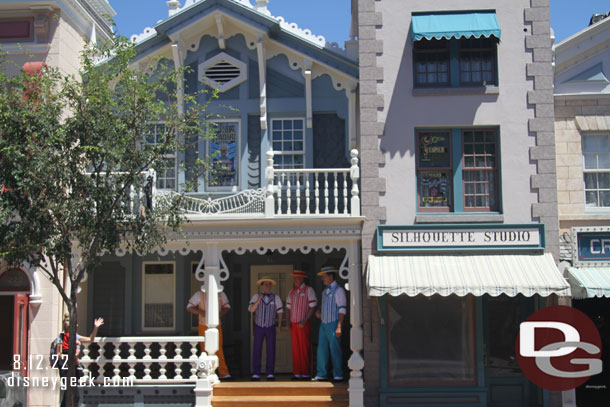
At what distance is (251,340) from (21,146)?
22.7ft

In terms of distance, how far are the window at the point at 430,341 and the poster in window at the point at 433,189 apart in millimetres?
1748

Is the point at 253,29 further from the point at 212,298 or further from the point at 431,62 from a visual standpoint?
the point at 212,298

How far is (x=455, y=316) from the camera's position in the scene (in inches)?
530

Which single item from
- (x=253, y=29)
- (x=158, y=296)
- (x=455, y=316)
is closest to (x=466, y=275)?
(x=455, y=316)

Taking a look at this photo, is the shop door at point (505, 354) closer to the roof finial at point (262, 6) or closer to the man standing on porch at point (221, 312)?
the man standing on porch at point (221, 312)

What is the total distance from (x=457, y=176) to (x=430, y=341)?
3092 mm

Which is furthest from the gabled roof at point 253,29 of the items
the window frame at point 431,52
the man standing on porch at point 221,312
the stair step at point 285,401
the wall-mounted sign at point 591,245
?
the stair step at point 285,401

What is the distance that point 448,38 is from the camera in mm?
13391

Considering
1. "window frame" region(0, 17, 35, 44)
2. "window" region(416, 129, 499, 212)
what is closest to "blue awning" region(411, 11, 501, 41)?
"window" region(416, 129, 499, 212)

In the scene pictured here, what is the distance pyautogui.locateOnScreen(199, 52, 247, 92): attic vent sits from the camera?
15305 millimetres

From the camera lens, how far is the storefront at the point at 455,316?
42.3ft

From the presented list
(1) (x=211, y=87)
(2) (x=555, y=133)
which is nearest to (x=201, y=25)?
(1) (x=211, y=87)

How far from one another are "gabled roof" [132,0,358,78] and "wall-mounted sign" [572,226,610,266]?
527cm

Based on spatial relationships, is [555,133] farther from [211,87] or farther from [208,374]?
[208,374]
